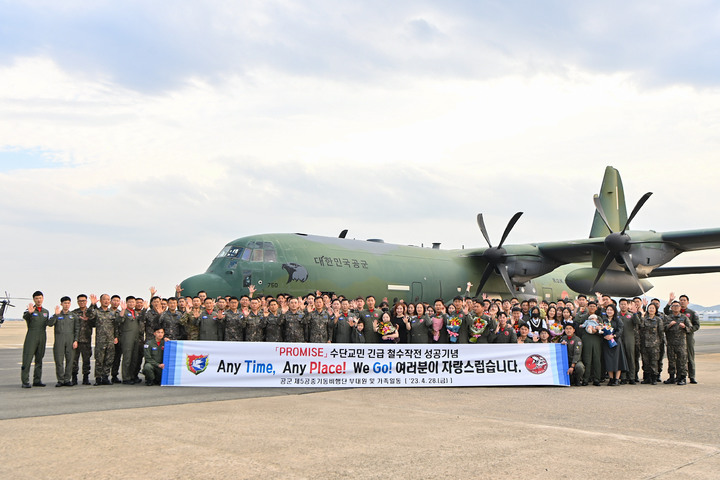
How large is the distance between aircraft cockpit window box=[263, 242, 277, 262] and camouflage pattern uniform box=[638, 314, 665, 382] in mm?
10626

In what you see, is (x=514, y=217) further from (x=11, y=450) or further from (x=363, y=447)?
(x=11, y=450)

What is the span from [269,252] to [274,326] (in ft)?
22.3

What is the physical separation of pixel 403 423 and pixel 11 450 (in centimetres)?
420

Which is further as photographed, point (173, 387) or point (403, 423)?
point (173, 387)

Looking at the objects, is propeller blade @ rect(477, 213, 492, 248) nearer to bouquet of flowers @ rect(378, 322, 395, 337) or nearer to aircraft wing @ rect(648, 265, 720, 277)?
aircraft wing @ rect(648, 265, 720, 277)

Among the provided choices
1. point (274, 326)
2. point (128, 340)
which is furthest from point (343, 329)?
point (128, 340)

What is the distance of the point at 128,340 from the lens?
461 inches

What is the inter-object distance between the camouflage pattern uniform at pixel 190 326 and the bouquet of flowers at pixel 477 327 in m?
5.47

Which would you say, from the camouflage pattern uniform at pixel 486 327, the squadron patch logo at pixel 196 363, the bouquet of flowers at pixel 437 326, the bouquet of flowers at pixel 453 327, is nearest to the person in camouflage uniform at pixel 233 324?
the squadron patch logo at pixel 196 363

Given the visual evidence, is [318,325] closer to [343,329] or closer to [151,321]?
[343,329]

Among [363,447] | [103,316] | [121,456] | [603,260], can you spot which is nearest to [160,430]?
[121,456]

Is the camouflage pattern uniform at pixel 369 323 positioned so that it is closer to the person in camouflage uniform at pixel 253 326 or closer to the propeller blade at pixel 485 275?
the person in camouflage uniform at pixel 253 326

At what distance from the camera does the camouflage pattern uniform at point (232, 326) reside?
39.9ft

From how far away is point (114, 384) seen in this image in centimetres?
1148
